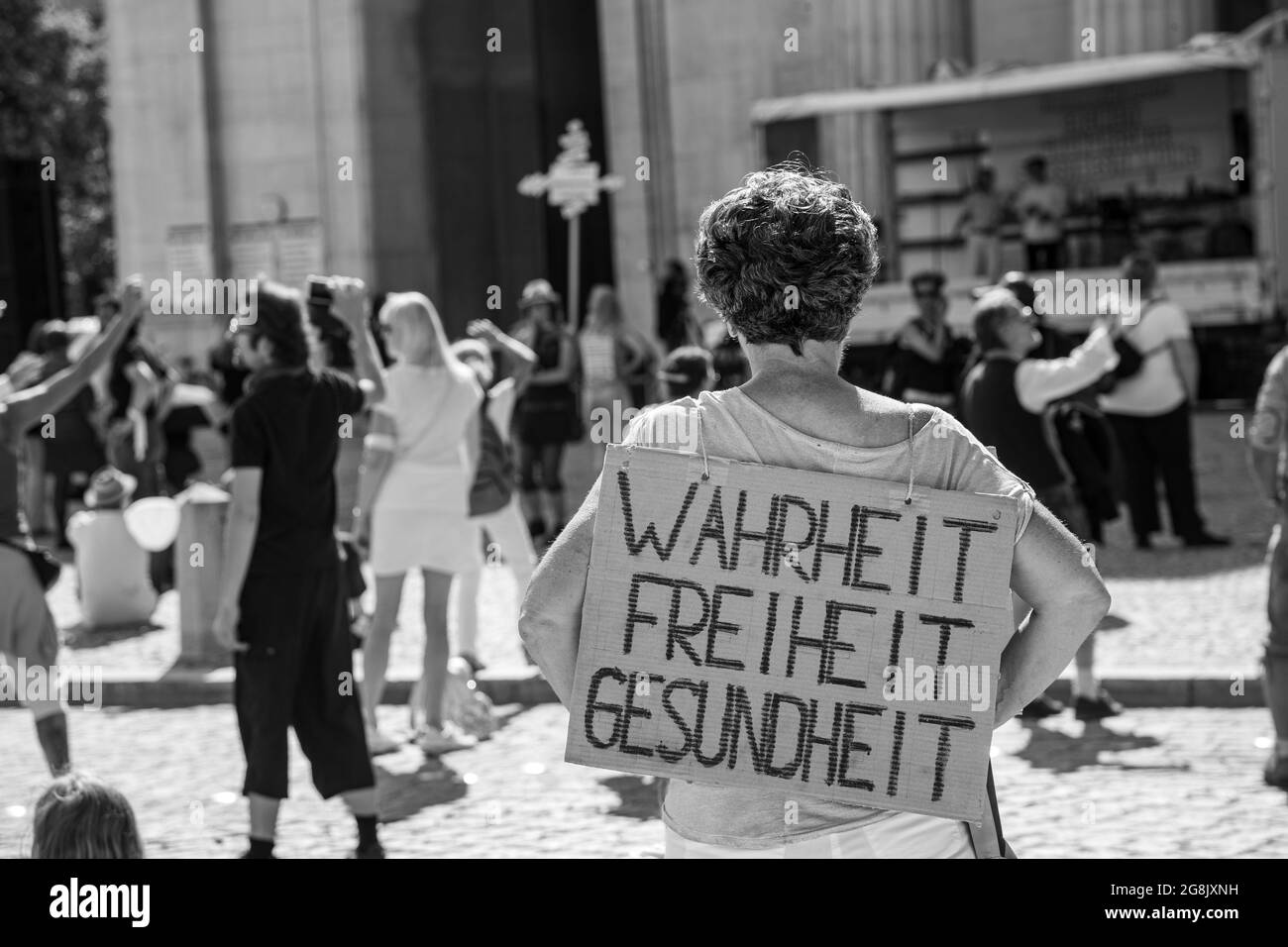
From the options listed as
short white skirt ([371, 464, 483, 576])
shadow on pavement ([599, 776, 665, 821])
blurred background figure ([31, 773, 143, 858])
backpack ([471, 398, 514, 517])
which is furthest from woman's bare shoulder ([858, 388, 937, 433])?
backpack ([471, 398, 514, 517])

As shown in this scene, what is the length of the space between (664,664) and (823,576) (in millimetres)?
259

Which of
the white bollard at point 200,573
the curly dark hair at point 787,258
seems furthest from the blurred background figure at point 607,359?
the curly dark hair at point 787,258

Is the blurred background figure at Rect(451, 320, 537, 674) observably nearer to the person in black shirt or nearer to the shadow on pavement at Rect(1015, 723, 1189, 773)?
the person in black shirt

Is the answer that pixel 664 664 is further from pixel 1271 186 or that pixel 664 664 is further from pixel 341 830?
pixel 1271 186

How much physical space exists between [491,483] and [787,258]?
5827 mm

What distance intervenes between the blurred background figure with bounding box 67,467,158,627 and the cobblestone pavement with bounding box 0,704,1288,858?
2.77 m

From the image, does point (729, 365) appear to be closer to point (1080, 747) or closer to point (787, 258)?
point (1080, 747)

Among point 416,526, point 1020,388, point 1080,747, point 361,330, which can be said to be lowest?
point 1080,747

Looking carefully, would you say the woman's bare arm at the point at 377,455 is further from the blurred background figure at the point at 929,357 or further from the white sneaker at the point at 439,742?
the blurred background figure at the point at 929,357

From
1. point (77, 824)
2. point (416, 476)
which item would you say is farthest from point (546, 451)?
point (77, 824)

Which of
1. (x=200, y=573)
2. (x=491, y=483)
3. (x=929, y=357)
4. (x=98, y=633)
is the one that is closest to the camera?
(x=491, y=483)

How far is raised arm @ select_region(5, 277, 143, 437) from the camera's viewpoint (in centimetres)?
622

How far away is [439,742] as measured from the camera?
7887 mm
